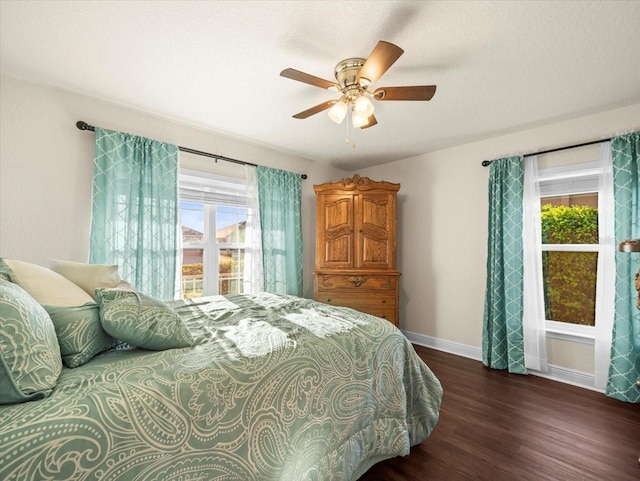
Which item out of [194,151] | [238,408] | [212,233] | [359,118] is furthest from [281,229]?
[238,408]

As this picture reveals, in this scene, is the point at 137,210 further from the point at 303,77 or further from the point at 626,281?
the point at 626,281

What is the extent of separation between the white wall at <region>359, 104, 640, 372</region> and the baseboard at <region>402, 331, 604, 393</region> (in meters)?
0.05

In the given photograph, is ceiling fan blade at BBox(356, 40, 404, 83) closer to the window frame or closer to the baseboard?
the window frame

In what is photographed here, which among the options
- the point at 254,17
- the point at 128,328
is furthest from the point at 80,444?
the point at 254,17

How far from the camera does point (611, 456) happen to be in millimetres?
1698

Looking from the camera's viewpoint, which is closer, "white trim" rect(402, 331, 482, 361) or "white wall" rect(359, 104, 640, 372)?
"white wall" rect(359, 104, 640, 372)

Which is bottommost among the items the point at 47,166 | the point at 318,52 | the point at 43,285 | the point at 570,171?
the point at 43,285

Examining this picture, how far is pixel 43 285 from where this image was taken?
1.28 m

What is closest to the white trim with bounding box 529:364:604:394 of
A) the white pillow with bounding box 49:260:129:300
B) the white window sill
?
the white window sill

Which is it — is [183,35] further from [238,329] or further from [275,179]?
[275,179]

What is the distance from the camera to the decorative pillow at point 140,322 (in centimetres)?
117

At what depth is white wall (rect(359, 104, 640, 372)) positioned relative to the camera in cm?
302

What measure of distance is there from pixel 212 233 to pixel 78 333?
221 cm

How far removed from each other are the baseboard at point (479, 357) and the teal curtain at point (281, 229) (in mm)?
1735
